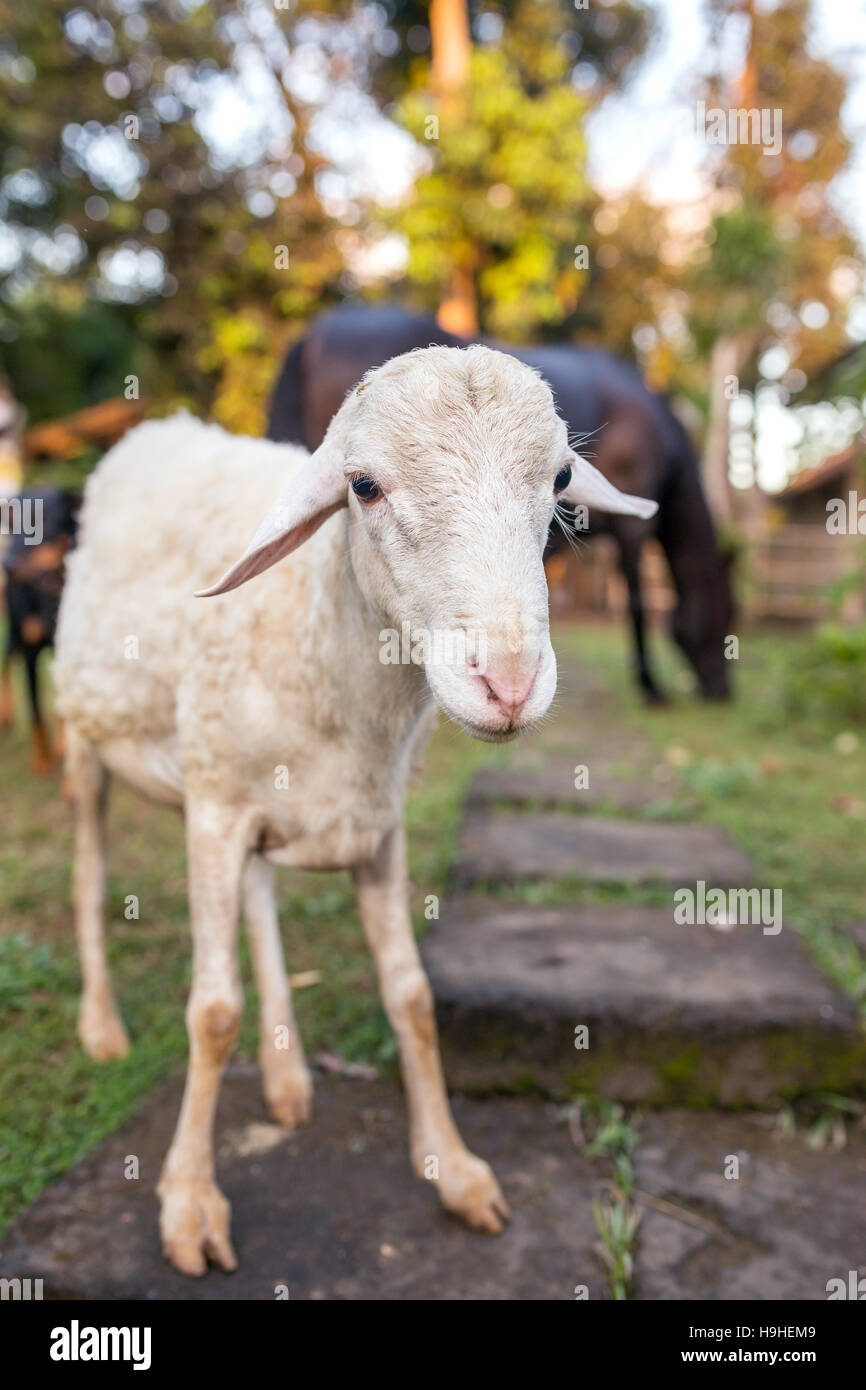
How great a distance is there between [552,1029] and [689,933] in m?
0.73

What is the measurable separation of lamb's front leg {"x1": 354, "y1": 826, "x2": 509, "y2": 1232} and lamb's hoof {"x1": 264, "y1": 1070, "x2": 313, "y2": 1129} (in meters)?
A: 0.29

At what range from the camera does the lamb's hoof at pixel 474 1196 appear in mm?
2160

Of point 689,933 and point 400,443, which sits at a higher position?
point 400,443

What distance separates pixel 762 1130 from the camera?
8.39 feet

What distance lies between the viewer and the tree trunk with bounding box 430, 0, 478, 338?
500 inches

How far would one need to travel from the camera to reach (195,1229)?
6.77 ft

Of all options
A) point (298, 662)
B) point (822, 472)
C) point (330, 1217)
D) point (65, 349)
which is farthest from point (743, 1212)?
point (822, 472)

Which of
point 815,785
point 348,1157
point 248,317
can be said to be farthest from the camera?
point 248,317

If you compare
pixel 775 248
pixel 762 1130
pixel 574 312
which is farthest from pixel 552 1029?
pixel 574 312

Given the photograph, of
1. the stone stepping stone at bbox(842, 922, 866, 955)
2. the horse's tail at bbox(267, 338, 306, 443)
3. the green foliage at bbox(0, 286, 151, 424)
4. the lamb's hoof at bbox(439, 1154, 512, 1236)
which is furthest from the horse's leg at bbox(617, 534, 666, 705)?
the green foliage at bbox(0, 286, 151, 424)

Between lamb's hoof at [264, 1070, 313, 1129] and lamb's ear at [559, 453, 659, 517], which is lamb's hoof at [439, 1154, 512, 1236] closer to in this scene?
Result: lamb's hoof at [264, 1070, 313, 1129]

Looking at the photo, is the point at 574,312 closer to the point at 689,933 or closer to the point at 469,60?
the point at 469,60

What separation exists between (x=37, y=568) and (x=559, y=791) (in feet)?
9.92

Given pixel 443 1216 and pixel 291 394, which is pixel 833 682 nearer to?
pixel 291 394
